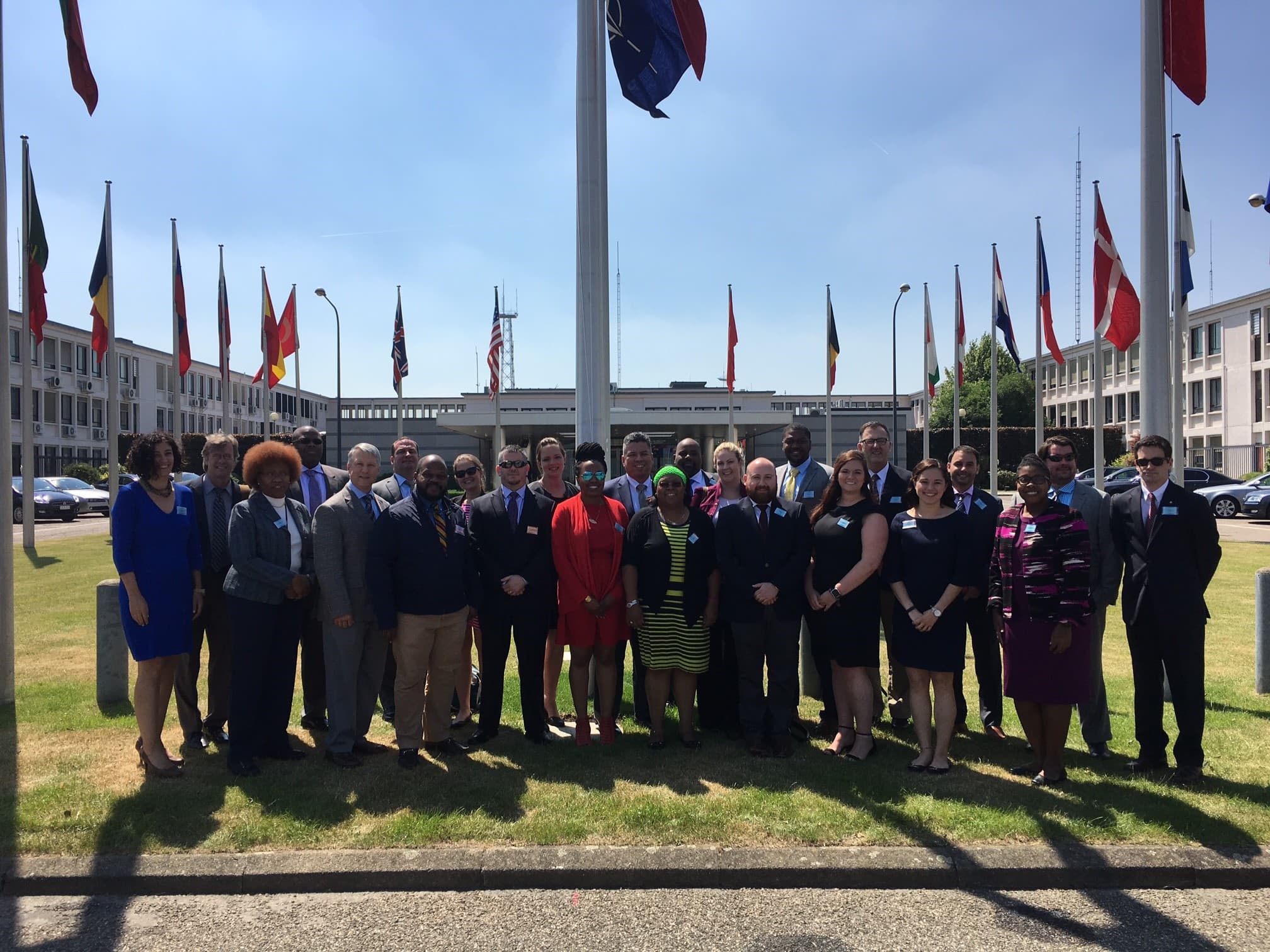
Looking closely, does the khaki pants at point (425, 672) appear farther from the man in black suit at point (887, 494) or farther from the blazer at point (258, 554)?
the man in black suit at point (887, 494)

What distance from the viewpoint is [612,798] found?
5215 millimetres

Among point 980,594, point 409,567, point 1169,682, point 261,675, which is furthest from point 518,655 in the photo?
point 1169,682

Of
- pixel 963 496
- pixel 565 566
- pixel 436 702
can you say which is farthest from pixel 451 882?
pixel 963 496

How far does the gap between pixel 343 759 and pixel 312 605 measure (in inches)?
47.3

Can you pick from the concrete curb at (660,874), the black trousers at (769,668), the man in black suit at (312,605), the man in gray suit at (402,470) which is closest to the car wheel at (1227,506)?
the black trousers at (769,668)

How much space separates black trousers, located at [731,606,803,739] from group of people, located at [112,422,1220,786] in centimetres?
2

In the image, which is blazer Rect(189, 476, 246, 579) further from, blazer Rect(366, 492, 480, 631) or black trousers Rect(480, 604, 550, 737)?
black trousers Rect(480, 604, 550, 737)

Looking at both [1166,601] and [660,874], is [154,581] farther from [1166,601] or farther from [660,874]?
[1166,601]

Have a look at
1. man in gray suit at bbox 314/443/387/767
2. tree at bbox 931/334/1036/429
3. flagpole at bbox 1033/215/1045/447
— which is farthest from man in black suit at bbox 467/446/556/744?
tree at bbox 931/334/1036/429

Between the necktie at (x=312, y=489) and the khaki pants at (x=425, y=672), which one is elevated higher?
the necktie at (x=312, y=489)

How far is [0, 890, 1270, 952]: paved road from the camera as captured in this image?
12.4 ft

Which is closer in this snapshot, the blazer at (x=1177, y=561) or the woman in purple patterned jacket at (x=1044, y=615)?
the woman in purple patterned jacket at (x=1044, y=615)

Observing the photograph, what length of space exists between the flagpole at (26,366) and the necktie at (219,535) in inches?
564

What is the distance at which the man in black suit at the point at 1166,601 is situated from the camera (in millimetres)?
5488
